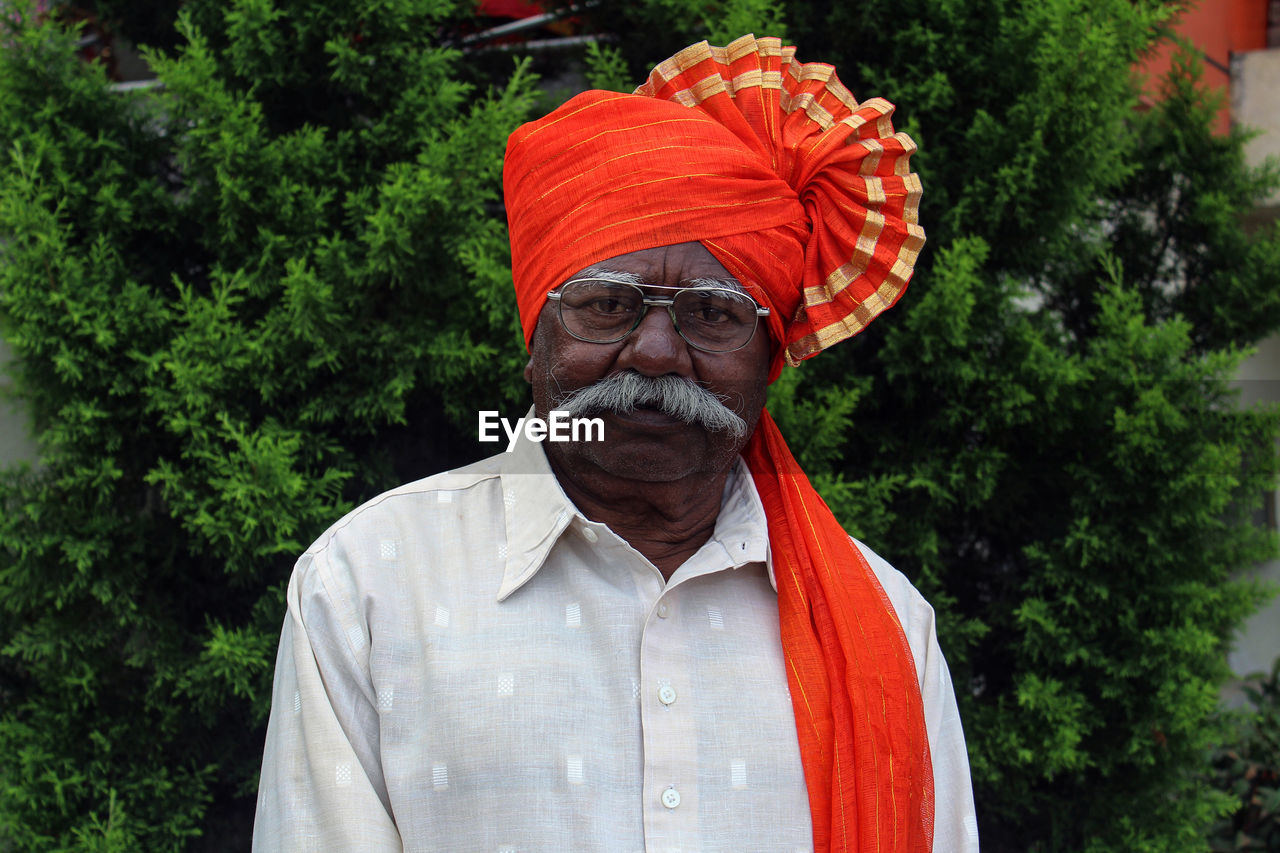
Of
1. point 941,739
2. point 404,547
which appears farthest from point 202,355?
point 941,739

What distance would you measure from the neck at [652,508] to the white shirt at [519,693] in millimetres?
78

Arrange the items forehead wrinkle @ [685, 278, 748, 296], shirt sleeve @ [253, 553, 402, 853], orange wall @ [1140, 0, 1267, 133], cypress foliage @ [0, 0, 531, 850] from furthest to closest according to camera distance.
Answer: orange wall @ [1140, 0, 1267, 133]
cypress foliage @ [0, 0, 531, 850]
forehead wrinkle @ [685, 278, 748, 296]
shirt sleeve @ [253, 553, 402, 853]

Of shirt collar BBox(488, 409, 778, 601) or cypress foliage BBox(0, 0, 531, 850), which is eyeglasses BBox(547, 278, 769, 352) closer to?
shirt collar BBox(488, 409, 778, 601)

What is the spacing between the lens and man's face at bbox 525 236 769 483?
1.87 meters

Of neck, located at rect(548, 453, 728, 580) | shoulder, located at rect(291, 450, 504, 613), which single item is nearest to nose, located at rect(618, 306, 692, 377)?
neck, located at rect(548, 453, 728, 580)

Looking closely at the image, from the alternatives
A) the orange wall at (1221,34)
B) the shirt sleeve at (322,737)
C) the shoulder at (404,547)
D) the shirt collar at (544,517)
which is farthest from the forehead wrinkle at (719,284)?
the orange wall at (1221,34)

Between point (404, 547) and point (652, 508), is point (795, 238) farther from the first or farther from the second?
point (404, 547)

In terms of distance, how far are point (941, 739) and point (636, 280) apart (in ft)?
3.68

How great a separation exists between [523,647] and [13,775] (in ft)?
6.40

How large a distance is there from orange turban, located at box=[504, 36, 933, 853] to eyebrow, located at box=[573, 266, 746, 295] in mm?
25

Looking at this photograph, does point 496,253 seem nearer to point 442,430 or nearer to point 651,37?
point 442,430

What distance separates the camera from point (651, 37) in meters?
3.47

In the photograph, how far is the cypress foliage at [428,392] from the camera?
2898mm

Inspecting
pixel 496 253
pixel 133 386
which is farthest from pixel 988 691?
pixel 133 386
